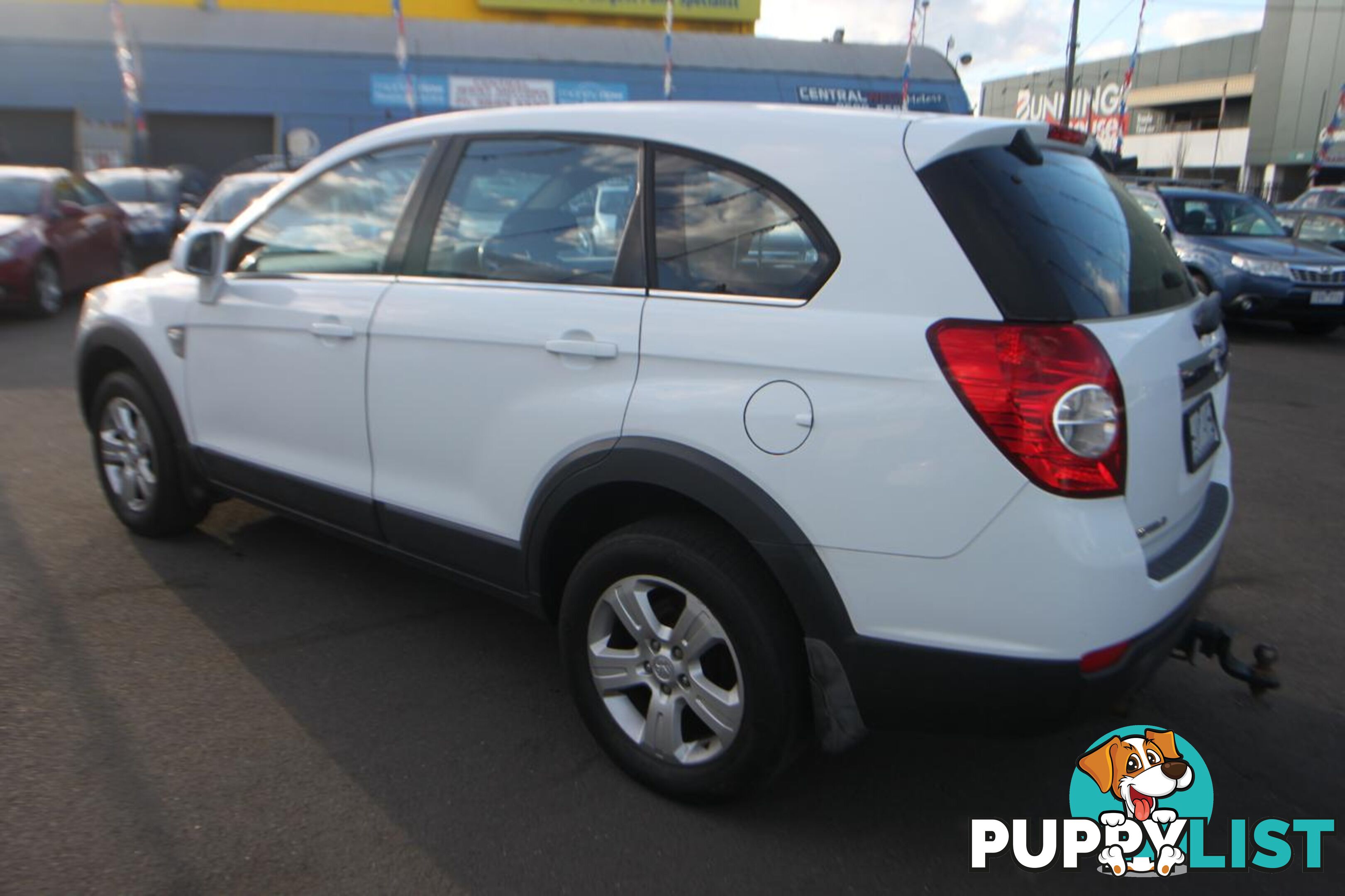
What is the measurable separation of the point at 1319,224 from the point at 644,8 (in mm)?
31126

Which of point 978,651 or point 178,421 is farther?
point 178,421

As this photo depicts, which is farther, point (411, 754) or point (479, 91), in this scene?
point (479, 91)

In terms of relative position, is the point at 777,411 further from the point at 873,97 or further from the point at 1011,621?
the point at 873,97

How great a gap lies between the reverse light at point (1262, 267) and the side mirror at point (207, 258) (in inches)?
410

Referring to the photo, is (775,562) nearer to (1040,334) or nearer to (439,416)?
(1040,334)

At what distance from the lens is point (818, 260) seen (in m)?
2.54

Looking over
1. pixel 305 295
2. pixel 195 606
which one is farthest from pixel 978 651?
pixel 195 606

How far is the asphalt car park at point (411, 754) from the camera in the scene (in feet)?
8.48

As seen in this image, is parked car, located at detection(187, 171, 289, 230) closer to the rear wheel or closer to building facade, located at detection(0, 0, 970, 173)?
the rear wheel

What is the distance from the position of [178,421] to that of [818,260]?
9.60ft

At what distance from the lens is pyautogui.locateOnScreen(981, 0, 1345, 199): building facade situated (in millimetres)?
38938

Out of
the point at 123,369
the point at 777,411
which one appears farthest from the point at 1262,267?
the point at 123,369

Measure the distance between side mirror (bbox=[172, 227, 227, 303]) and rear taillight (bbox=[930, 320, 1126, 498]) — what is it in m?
2.86

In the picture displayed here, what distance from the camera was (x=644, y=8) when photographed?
4062cm
